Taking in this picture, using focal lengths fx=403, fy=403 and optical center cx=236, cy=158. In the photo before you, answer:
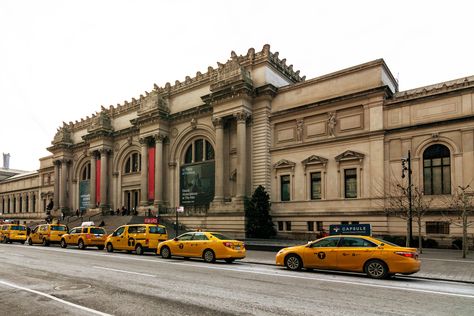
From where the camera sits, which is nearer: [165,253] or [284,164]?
[165,253]

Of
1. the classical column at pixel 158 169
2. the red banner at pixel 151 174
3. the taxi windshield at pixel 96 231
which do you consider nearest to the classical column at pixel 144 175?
the red banner at pixel 151 174

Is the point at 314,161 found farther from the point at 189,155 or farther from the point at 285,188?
the point at 189,155

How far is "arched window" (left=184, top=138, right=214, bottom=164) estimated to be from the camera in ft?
138

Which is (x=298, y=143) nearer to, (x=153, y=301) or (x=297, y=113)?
(x=297, y=113)

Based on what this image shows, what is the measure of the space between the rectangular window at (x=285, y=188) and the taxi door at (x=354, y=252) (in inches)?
843

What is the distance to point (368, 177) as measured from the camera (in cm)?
3069

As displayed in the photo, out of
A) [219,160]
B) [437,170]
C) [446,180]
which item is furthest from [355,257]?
[219,160]

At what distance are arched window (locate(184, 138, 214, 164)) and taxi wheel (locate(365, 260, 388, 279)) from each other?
29491 mm

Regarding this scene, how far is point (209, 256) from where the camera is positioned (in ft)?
58.5

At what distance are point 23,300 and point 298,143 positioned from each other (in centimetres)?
2815

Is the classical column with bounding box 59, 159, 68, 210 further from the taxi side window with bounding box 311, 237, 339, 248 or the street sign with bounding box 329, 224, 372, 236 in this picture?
the taxi side window with bounding box 311, 237, 339, 248

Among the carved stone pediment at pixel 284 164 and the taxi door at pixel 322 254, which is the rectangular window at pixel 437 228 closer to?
the carved stone pediment at pixel 284 164

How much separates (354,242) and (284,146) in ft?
72.7

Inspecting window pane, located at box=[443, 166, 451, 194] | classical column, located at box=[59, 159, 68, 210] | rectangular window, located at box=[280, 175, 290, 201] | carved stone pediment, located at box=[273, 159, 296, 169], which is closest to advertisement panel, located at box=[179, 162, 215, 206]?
carved stone pediment, located at box=[273, 159, 296, 169]
